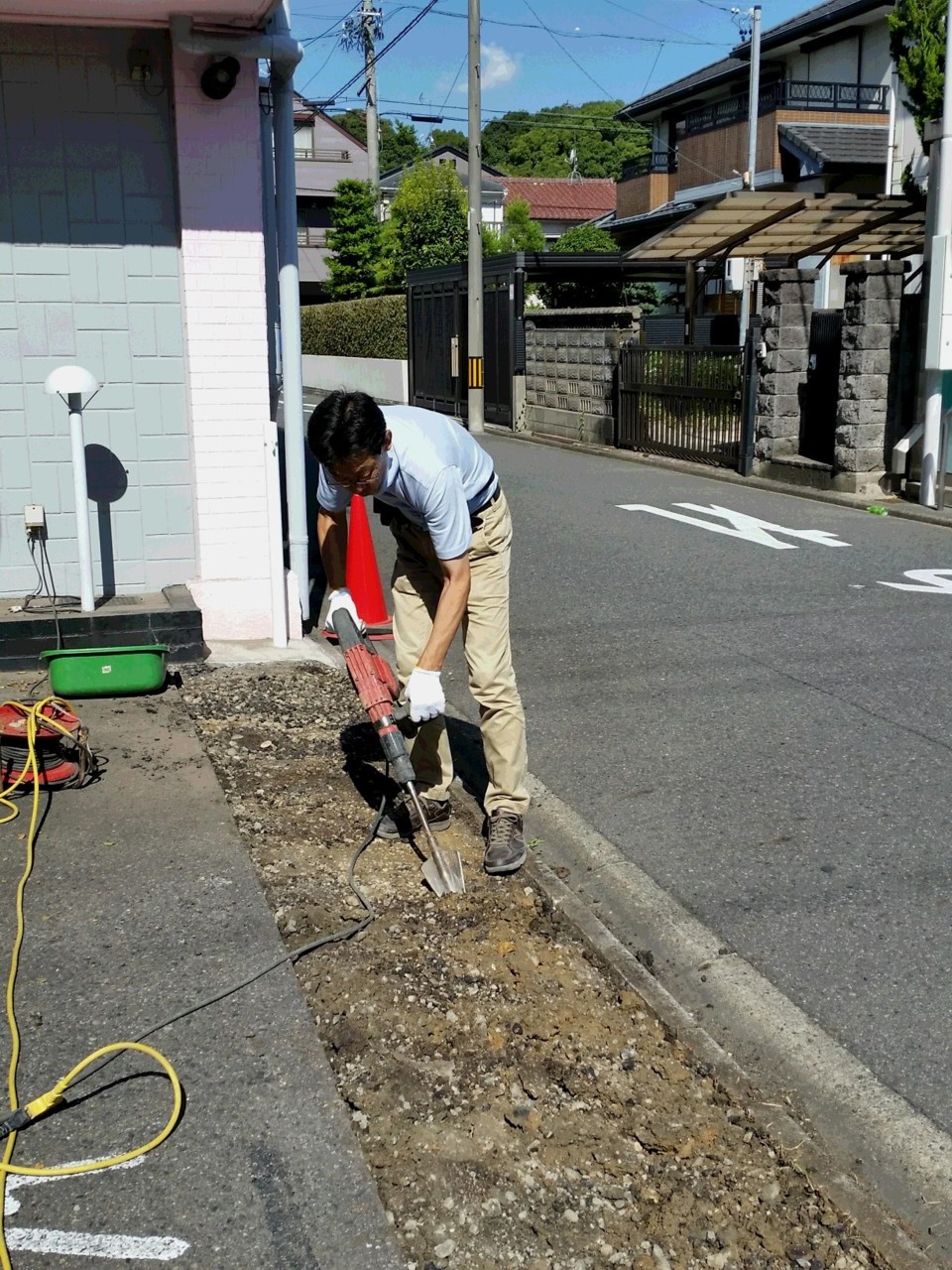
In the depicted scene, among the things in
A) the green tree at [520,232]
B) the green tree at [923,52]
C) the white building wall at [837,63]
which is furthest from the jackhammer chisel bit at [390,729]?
the green tree at [520,232]

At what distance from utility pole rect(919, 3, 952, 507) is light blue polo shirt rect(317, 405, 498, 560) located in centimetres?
870

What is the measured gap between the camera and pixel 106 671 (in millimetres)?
6066

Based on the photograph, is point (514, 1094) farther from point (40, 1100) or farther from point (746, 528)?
point (746, 528)

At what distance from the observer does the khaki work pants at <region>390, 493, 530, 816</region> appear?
14.4 feet

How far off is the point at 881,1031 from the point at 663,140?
39949mm

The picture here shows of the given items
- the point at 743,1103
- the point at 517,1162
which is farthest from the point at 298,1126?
the point at 743,1103

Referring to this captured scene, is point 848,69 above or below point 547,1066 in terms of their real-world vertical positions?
above

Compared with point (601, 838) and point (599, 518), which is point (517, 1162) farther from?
point (599, 518)

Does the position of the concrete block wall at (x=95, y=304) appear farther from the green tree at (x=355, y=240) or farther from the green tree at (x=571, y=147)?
the green tree at (x=571, y=147)

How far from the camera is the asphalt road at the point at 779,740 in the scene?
12.4ft

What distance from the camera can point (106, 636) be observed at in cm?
661

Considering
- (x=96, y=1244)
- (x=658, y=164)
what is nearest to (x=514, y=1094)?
(x=96, y=1244)

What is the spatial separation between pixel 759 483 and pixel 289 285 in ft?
26.6

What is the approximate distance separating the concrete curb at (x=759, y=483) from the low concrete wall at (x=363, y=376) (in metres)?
7.17
